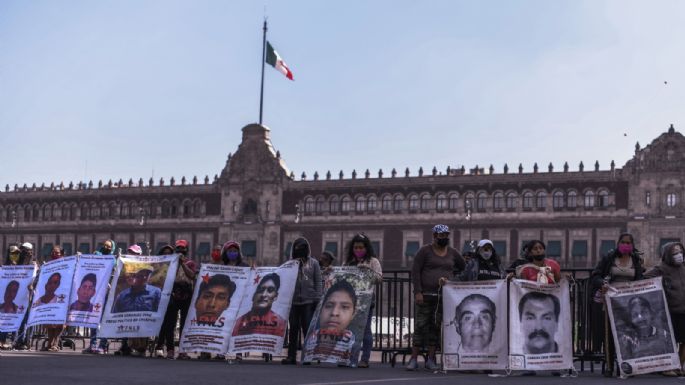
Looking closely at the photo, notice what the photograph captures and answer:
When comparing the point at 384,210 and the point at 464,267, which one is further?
the point at 384,210

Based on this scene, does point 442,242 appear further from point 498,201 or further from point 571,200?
point 498,201

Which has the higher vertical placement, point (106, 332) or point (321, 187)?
point (321, 187)

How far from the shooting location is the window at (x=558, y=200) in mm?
63125

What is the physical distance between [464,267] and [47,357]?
5190mm

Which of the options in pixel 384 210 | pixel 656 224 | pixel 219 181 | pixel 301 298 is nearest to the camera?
pixel 301 298

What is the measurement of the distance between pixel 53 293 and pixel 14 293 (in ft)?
3.14

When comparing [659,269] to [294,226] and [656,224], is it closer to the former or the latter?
[656,224]

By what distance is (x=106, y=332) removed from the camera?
15.3 m

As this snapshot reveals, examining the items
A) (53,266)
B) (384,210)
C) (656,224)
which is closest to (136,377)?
(53,266)

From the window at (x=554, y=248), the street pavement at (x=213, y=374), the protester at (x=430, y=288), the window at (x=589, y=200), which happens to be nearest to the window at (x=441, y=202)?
the window at (x=554, y=248)

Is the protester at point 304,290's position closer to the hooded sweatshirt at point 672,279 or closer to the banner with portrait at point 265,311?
the banner with portrait at point 265,311

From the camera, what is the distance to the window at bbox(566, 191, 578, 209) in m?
62.7

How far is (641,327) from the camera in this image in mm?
12688

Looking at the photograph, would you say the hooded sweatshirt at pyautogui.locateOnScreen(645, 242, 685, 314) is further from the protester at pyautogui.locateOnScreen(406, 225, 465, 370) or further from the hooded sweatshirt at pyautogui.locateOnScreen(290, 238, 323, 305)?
the hooded sweatshirt at pyautogui.locateOnScreen(290, 238, 323, 305)
